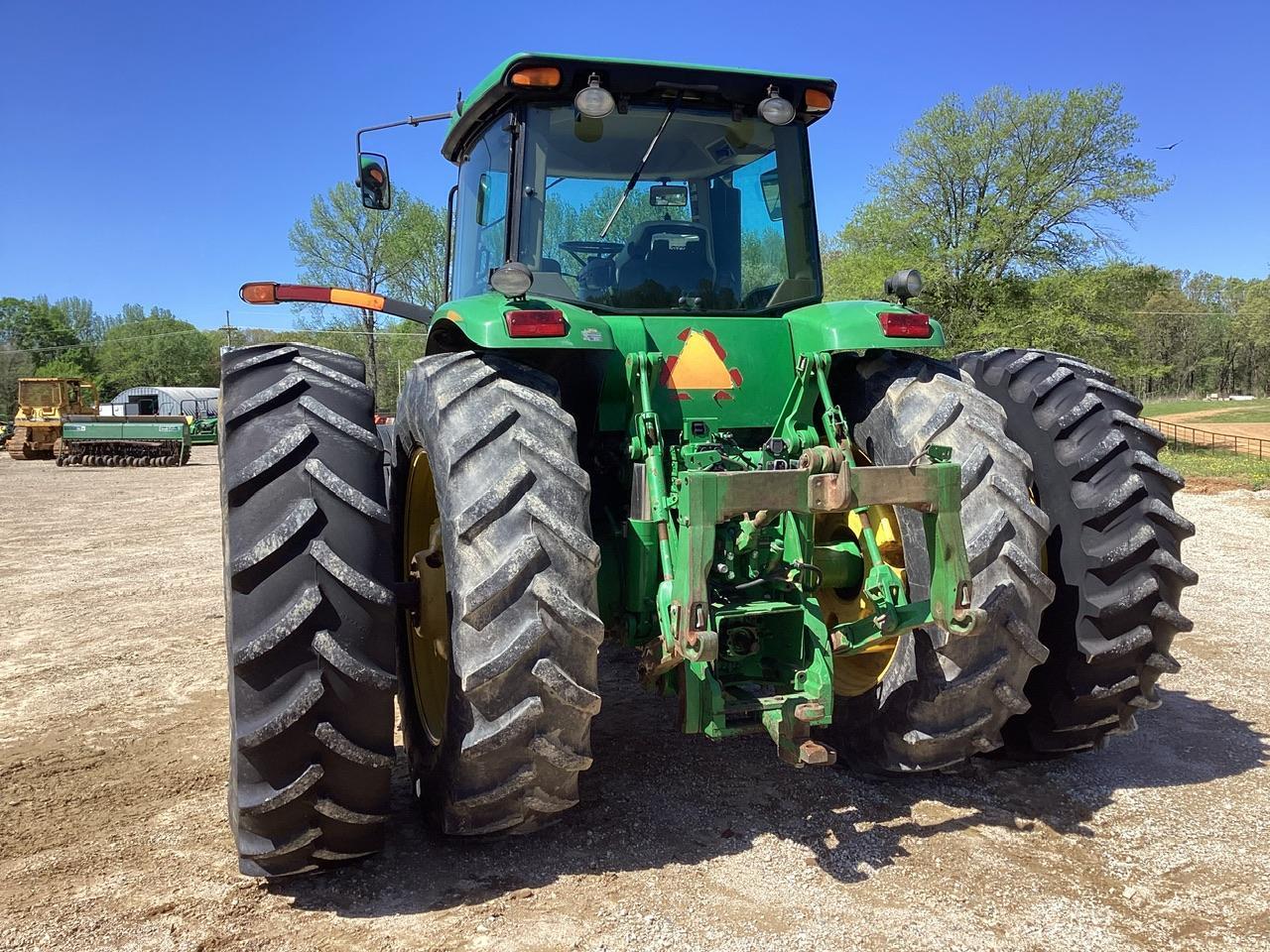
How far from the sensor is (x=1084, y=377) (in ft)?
13.3

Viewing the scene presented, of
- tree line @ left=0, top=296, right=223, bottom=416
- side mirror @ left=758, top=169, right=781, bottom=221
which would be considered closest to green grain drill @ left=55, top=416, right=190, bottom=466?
side mirror @ left=758, top=169, right=781, bottom=221

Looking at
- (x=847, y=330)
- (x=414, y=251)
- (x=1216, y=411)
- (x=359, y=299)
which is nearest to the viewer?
(x=847, y=330)

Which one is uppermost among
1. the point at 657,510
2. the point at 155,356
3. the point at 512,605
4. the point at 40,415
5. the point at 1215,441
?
the point at 155,356

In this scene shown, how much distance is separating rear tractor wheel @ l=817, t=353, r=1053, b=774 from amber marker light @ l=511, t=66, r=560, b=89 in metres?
1.76

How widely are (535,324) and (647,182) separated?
1275 mm

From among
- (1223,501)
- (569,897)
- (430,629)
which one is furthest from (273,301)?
(1223,501)

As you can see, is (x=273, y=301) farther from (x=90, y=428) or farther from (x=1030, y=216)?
(x=1030, y=216)

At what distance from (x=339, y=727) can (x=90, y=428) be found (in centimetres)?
2681

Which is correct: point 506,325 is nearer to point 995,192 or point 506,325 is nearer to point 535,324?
Result: point 535,324

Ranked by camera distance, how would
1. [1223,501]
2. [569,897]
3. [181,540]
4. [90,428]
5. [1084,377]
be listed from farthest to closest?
1. [90,428]
2. [1223,501]
3. [181,540]
4. [1084,377]
5. [569,897]

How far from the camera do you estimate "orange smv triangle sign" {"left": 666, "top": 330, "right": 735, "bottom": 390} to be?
3.60 meters

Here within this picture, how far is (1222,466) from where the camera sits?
2083 centimetres

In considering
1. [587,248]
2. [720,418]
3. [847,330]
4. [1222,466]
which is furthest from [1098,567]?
[1222,466]

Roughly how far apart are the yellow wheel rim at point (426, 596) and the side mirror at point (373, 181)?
2.15 m
